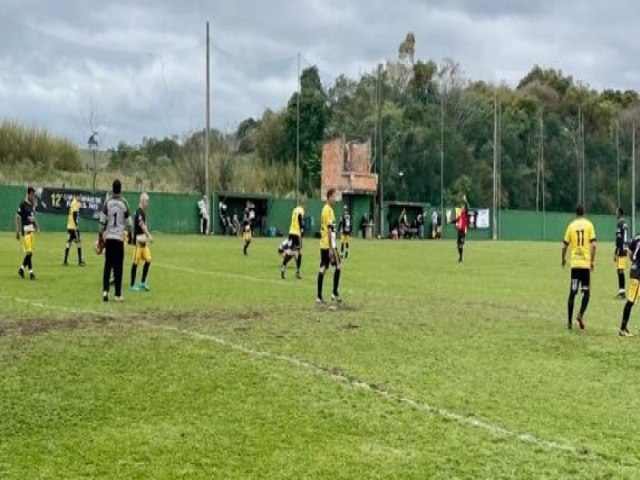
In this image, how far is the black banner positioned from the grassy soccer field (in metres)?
30.9

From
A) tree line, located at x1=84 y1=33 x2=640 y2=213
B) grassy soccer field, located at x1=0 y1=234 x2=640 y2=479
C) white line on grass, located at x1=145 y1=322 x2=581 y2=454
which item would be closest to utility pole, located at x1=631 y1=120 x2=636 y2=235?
tree line, located at x1=84 y1=33 x2=640 y2=213

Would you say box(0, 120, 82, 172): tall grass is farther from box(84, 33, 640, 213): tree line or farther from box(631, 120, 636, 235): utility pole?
box(631, 120, 636, 235): utility pole

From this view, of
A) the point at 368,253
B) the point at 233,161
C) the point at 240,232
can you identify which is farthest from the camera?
the point at 233,161

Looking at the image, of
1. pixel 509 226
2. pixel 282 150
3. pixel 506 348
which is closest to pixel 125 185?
pixel 282 150

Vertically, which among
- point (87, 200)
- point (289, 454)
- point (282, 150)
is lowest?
point (289, 454)

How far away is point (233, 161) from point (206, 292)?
46686 mm

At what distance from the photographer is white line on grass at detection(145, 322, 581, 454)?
292 inches

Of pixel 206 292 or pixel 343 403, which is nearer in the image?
pixel 343 403

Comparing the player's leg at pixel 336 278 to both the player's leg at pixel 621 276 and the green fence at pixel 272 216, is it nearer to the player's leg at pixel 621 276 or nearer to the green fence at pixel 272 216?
the player's leg at pixel 621 276

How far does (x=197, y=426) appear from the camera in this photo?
768 cm

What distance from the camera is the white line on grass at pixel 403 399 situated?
7.42 meters

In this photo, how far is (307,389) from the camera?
9.09 meters

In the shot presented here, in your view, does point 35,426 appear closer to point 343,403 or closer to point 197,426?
point 197,426

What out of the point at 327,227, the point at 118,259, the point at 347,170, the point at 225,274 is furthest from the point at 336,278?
the point at 347,170
